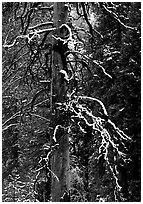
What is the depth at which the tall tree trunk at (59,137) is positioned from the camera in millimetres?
3449

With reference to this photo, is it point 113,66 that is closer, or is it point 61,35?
point 61,35

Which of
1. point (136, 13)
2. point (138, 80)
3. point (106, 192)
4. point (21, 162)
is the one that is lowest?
point (106, 192)

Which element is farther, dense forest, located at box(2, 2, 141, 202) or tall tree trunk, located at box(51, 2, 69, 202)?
dense forest, located at box(2, 2, 141, 202)

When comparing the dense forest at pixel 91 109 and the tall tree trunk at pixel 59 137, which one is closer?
the tall tree trunk at pixel 59 137

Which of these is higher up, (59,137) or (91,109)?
(91,109)

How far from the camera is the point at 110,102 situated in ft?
31.9

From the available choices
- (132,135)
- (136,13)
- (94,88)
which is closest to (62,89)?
(132,135)

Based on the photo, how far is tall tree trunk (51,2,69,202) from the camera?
3.45 metres

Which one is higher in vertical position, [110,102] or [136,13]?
[136,13]

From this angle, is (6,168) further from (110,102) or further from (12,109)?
(110,102)

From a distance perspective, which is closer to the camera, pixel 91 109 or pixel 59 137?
pixel 59 137

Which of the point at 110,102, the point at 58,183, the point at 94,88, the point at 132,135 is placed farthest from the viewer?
the point at 94,88

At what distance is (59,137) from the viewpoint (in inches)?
138

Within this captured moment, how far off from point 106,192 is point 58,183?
5.89 m
